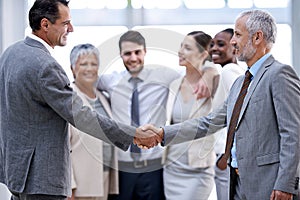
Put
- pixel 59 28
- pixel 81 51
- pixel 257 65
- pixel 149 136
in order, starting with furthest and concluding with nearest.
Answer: pixel 81 51
pixel 149 136
pixel 59 28
pixel 257 65

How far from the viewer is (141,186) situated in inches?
128

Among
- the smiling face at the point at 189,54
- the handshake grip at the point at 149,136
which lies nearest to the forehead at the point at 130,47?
the smiling face at the point at 189,54

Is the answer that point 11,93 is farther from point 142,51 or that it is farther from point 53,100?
point 142,51

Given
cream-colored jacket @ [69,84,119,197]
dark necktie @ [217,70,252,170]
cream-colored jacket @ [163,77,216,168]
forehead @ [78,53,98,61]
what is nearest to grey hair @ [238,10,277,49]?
dark necktie @ [217,70,252,170]

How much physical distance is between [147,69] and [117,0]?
0.86m

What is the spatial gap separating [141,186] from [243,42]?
1174 millimetres

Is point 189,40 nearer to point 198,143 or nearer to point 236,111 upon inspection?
point 198,143

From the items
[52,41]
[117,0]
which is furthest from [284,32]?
[52,41]

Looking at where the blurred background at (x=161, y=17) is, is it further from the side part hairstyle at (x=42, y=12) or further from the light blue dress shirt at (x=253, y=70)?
the light blue dress shirt at (x=253, y=70)

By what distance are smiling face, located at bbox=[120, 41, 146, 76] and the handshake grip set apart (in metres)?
0.37

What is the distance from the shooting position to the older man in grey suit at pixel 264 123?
215cm

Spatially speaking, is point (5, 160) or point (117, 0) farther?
point (117, 0)

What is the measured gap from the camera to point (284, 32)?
3.91 metres

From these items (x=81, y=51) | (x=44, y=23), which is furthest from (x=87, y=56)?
(x=44, y=23)
